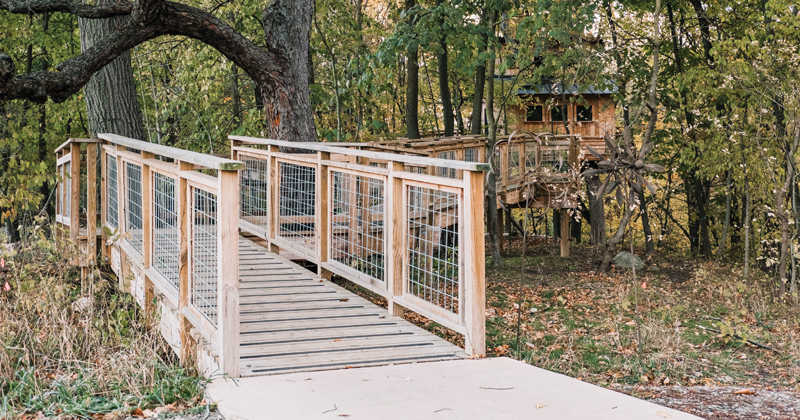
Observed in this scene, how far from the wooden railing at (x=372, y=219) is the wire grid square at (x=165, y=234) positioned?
1772 millimetres

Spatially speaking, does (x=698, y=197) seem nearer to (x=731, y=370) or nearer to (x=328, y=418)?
(x=731, y=370)

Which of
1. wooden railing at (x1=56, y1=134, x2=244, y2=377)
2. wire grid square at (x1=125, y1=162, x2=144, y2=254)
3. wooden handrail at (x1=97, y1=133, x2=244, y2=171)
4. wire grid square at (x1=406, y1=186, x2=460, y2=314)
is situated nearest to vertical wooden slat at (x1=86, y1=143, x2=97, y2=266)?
wooden railing at (x1=56, y1=134, x2=244, y2=377)

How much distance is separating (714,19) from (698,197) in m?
5.56

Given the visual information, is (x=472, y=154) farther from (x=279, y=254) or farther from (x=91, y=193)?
(x=91, y=193)

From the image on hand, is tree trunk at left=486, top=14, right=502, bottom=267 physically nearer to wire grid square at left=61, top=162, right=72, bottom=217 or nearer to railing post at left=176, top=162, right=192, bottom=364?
wire grid square at left=61, top=162, right=72, bottom=217

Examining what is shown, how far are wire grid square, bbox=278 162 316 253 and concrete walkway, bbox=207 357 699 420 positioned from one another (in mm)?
3818

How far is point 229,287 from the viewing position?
4914mm

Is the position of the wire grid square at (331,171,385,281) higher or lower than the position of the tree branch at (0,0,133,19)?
lower

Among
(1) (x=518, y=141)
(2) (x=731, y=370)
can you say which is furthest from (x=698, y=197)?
(2) (x=731, y=370)

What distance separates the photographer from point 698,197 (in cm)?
2153

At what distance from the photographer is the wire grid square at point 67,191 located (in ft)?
31.1

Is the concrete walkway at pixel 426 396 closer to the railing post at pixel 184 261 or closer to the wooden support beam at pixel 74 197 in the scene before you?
the railing post at pixel 184 261

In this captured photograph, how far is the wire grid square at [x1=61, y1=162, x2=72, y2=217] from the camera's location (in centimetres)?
948

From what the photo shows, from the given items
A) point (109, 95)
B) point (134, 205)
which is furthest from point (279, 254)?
point (109, 95)
